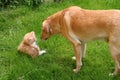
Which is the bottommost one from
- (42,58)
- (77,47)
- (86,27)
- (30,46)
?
(42,58)

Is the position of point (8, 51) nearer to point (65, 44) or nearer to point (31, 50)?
point (31, 50)

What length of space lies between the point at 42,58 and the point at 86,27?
1316mm

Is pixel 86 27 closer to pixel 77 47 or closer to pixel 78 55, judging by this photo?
pixel 77 47

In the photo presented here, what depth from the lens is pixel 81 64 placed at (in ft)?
21.5

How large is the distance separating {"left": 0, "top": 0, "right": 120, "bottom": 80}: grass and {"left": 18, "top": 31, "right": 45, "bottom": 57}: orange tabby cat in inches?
4.0

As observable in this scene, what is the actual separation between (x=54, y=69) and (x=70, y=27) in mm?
849

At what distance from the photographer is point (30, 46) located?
23.1ft

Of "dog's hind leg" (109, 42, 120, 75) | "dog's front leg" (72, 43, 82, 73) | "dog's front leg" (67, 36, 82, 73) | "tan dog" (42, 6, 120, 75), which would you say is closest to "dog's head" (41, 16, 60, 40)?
"tan dog" (42, 6, 120, 75)

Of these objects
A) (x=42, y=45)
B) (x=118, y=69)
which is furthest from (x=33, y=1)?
(x=118, y=69)

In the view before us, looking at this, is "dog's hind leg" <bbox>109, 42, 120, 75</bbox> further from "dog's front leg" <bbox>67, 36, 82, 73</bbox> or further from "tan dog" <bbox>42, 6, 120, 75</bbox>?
"dog's front leg" <bbox>67, 36, 82, 73</bbox>

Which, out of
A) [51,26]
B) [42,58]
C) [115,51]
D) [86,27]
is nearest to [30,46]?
[42,58]

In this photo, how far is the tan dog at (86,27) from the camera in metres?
5.88

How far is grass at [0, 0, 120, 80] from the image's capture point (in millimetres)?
6395

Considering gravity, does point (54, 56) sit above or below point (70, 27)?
below
